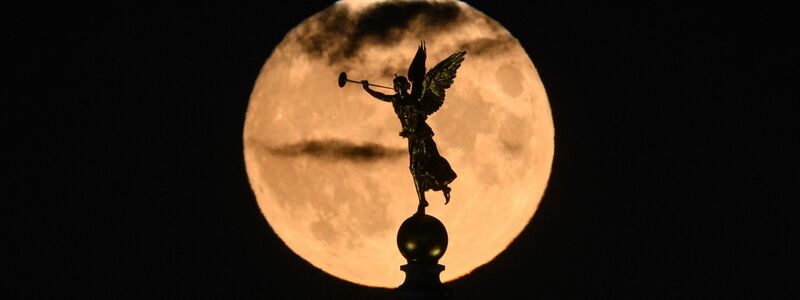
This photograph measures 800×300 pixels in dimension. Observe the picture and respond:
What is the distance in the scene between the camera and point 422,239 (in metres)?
15.4

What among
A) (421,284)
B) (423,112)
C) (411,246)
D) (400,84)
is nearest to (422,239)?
(411,246)

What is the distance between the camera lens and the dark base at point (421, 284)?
1539 cm

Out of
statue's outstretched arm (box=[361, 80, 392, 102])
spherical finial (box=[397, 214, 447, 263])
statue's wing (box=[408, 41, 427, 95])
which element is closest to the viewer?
spherical finial (box=[397, 214, 447, 263])

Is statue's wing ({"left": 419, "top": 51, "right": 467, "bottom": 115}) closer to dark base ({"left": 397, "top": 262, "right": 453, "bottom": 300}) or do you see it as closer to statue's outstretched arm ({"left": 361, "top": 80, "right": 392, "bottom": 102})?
statue's outstretched arm ({"left": 361, "top": 80, "right": 392, "bottom": 102})

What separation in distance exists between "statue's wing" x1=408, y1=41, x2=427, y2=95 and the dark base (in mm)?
1360

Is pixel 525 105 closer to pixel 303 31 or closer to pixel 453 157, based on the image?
pixel 453 157

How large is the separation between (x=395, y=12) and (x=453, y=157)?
1.47 metres

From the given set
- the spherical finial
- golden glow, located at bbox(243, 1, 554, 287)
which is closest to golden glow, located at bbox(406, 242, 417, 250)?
the spherical finial

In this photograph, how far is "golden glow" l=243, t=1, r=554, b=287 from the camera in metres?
16.5

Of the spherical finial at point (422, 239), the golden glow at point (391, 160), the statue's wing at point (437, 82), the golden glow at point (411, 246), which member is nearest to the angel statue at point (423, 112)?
the statue's wing at point (437, 82)

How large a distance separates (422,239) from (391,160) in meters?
1.32

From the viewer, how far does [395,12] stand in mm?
17125

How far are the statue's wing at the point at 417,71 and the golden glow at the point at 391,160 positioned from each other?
2.30 feet

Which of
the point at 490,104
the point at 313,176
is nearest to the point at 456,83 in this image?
the point at 490,104
